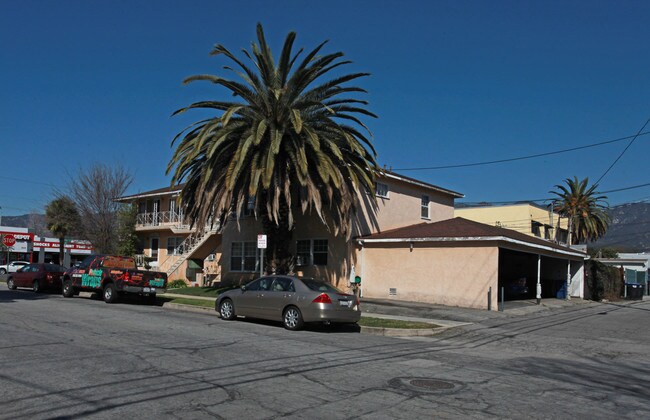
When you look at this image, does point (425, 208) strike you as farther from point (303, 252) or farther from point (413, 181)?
point (303, 252)

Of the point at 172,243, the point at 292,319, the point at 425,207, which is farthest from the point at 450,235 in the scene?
the point at 172,243

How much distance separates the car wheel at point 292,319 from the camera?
14.8 metres

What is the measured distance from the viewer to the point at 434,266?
77.4 ft

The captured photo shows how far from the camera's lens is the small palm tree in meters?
40.8

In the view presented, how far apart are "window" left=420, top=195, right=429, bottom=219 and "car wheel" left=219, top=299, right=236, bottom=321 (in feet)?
57.2

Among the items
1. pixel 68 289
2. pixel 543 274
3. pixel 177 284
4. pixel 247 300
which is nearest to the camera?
pixel 247 300

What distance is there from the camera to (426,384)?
27.0 feet

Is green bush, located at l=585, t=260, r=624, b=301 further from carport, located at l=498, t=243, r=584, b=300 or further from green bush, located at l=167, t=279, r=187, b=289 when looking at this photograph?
green bush, located at l=167, t=279, r=187, b=289

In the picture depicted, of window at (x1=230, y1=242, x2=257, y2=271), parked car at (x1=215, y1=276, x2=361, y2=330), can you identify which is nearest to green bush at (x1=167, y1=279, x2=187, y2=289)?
window at (x1=230, y1=242, x2=257, y2=271)

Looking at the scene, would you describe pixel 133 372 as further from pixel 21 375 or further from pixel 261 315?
pixel 261 315

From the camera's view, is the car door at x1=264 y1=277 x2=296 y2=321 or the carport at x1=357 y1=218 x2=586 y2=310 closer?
the car door at x1=264 y1=277 x2=296 y2=321

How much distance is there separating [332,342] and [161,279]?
11155 mm

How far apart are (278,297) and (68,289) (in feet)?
41.7

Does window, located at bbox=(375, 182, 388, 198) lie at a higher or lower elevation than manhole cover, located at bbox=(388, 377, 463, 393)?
higher
